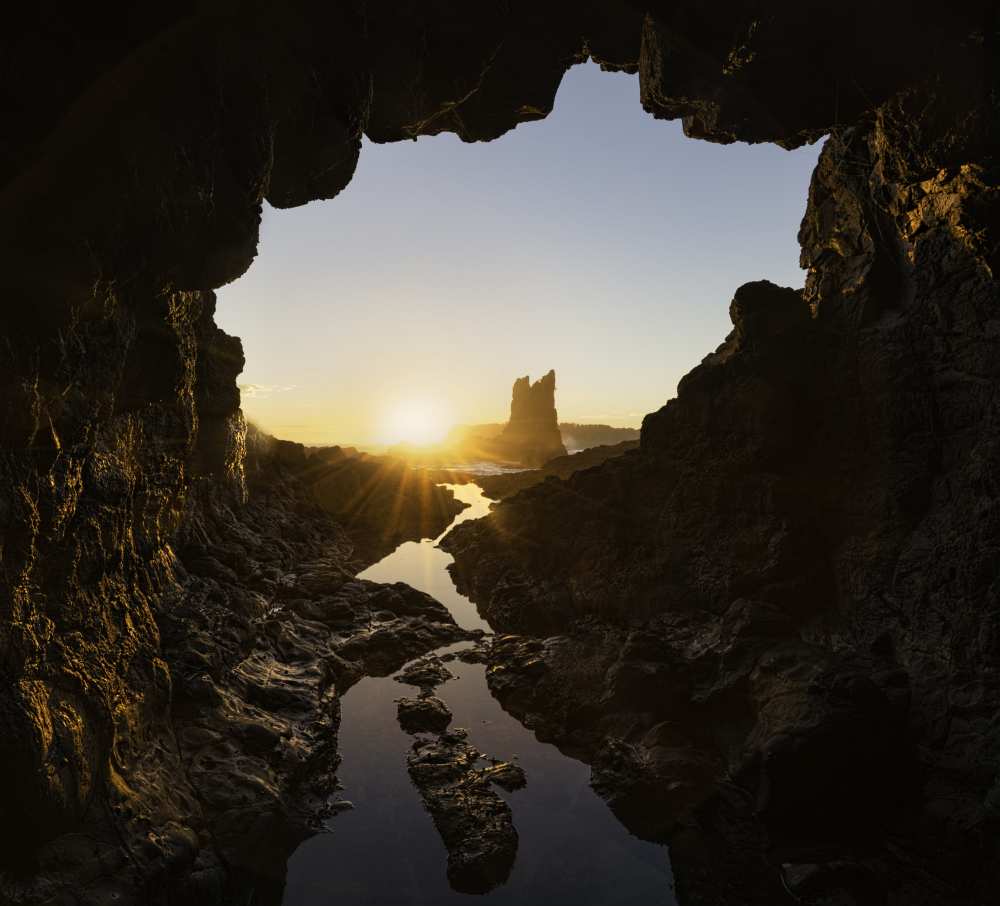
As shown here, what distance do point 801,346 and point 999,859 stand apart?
18661 mm

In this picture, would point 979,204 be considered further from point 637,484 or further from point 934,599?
point 637,484

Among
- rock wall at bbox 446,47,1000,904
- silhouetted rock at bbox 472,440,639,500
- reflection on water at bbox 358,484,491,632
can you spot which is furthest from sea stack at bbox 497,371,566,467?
rock wall at bbox 446,47,1000,904

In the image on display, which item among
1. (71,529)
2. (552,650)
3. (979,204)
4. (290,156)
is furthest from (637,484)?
(71,529)

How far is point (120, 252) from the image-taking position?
1191 centimetres

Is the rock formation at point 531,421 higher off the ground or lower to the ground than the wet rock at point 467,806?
higher

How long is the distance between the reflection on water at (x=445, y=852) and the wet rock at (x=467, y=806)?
0.88 feet

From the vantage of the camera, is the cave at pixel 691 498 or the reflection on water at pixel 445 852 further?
the reflection on water at pixel 445 852

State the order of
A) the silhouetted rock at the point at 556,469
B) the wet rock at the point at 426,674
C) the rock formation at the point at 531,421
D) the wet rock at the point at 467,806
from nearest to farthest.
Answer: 1. the wet rock at the point at 467,806
2. the wet rock at the point at 426,674
3. the silhouetted rock at the point at 556,469
4. the rock formation at the point at 531,421

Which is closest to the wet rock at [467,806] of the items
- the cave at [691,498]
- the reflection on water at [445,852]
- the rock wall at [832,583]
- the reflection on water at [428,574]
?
the reflection on water at [445,852]

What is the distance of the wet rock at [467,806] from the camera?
46.5 ft

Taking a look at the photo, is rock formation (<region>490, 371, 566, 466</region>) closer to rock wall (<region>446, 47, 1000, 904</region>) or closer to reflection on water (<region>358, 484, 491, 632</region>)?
reflection on water (<region>358, 484, 491, 632</region>)

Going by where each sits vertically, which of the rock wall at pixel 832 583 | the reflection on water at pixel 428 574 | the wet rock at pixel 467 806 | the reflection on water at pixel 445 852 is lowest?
the reflection on water at pixel 445 852

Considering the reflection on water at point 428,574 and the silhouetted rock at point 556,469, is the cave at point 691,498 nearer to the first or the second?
the reflection on water at point 428,574

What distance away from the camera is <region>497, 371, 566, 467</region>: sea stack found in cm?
17875
